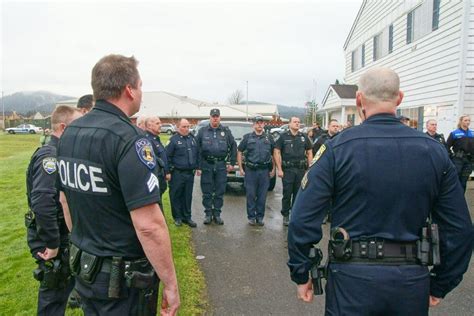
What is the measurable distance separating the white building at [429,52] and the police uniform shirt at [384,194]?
10446 millimetres

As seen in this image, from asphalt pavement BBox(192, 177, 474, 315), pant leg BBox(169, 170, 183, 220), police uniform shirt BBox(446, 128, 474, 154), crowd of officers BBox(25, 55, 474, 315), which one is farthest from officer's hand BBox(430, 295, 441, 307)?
police uniform shirt BBox(446, 128, 474, 154)

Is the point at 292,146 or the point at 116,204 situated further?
the point at 292,146

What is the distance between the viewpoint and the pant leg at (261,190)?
7160mm

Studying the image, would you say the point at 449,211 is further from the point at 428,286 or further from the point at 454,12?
the point at 454,12

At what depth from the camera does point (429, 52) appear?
42.4 ft

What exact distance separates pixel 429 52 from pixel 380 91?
1265cm

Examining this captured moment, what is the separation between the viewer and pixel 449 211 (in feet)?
7.44

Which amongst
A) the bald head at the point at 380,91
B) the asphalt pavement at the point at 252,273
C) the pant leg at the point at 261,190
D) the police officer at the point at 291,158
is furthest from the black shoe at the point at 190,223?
the bald head at the point at 380,91

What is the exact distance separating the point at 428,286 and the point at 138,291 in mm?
1696

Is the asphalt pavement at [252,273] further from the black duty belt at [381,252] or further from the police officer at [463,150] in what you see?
the police officer at [463,150]

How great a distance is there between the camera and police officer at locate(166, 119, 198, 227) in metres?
7.03

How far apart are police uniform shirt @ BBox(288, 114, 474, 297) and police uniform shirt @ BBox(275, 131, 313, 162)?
4.79m

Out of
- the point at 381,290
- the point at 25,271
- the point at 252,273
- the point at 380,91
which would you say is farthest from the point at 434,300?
the point at 25,271

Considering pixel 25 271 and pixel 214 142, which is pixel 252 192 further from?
pixel 25 271
